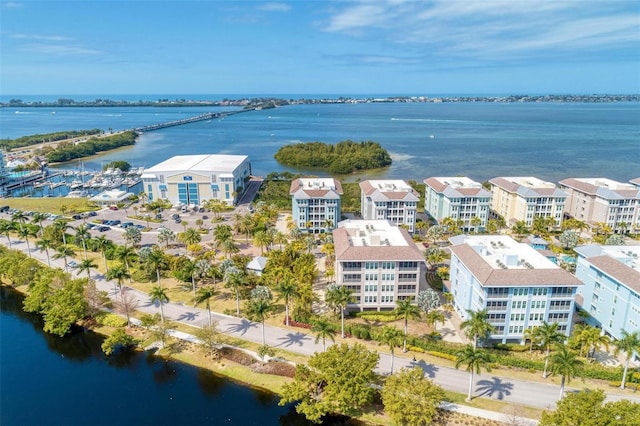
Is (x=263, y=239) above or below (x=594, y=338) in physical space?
above

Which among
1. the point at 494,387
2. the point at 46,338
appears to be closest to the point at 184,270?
the point at 46,338

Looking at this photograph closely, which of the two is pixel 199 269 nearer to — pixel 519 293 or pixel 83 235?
pixel 83 235

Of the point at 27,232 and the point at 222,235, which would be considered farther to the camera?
the point at 27,232

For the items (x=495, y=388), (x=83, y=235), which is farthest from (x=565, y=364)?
(x=83, y=235)

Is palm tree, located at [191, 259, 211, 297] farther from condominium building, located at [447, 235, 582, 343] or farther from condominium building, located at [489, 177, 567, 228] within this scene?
condominium building, located at [489, 177, 567, 228]

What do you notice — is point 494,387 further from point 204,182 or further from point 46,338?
point 204,182

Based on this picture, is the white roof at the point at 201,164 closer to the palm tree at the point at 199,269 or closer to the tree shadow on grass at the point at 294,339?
the palm tree at the point at 199,269

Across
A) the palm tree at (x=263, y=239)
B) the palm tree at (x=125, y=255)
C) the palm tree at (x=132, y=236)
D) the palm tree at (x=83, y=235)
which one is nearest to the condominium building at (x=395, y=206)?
the palm tree at (x=263, y=239)
